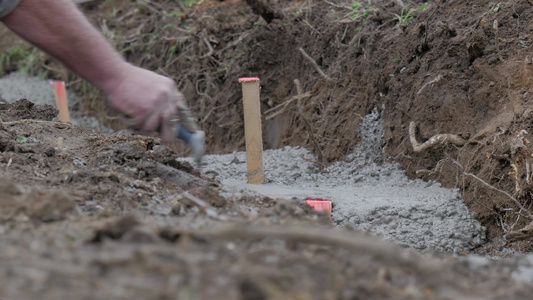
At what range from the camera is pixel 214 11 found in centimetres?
660

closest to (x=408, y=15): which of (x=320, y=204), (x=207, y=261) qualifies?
(x=320, y=204)

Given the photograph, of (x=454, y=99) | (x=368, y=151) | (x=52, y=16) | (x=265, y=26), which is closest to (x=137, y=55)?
(x=265, y=26)

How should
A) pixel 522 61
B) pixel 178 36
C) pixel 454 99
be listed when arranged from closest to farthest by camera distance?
pixel 522 61 < pixel 454 99 < pixel 178 36

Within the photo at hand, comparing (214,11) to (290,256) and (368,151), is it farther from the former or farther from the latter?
(290,256)

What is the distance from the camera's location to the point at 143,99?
210 cm

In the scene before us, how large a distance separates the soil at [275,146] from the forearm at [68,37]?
0.44 metres

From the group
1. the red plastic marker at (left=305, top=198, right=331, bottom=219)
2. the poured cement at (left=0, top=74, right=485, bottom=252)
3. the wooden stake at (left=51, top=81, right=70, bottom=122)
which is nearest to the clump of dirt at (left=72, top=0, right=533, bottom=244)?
the poured cement at (left=0, top=74, right=485, bottom=252)

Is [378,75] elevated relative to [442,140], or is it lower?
elevated

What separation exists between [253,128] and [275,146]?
1.36 meters

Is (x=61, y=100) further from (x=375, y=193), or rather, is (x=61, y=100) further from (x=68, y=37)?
(x=68, y=37)

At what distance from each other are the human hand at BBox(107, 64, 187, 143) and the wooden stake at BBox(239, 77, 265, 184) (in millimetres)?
1853

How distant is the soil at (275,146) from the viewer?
122cm

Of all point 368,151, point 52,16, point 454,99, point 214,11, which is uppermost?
point 214,11

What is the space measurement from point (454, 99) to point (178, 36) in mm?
3584
